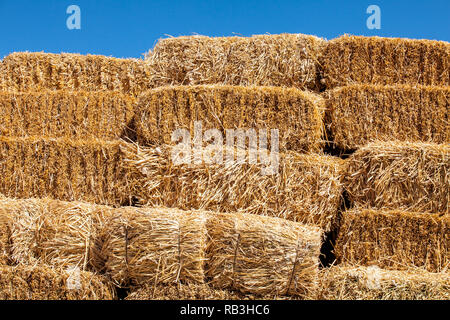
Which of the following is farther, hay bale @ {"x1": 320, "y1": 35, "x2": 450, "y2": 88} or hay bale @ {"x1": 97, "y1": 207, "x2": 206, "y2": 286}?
hay bale @ {"x1": 320, "y1": 35, "x2": 450, "y2": 88}

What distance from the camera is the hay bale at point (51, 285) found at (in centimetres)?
309

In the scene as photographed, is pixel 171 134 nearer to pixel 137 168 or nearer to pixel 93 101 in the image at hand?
pixel 137 168

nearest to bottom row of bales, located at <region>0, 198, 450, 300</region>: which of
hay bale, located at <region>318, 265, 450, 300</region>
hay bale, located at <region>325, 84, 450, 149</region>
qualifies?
hay bale, located at <region>318, 265, 450, 300</region>

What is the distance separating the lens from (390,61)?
3943 mm

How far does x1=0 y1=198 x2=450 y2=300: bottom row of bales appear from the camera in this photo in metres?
2.96

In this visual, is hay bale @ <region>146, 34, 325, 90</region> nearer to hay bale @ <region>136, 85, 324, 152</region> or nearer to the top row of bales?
the top row of bales

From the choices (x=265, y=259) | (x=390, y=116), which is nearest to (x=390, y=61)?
(x=390, y=116)

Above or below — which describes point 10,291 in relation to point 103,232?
below

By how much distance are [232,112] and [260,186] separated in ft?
2.22

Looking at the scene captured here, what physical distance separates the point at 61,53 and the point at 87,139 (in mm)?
1019

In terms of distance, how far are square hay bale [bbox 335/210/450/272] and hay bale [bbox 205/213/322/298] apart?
1.68 feet

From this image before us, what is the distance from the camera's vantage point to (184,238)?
301 cm

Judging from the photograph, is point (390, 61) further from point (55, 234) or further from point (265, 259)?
point (55, 234)
